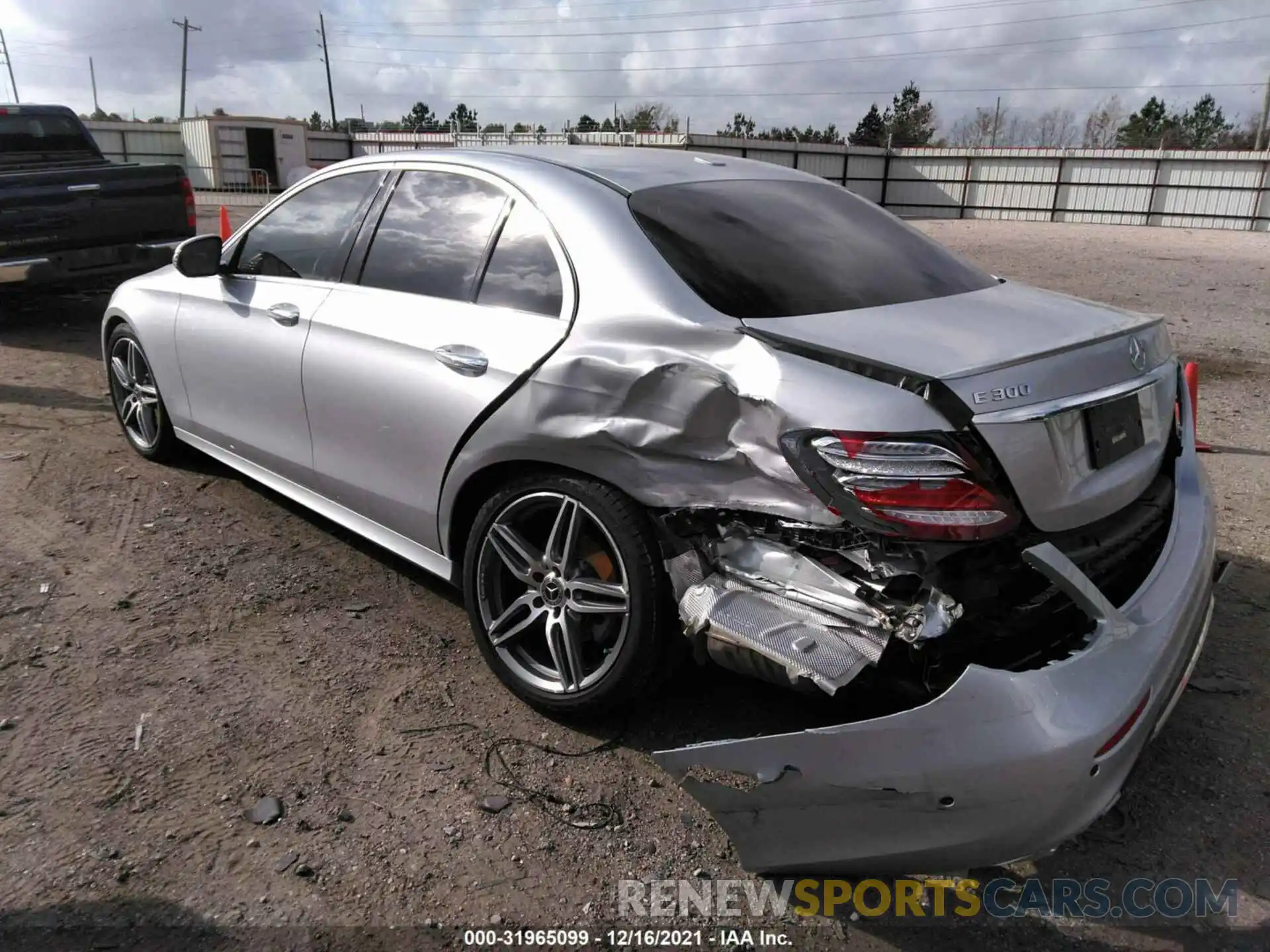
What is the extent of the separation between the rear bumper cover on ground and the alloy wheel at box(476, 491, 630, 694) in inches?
24.5

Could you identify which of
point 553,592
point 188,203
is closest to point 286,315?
point 553,592

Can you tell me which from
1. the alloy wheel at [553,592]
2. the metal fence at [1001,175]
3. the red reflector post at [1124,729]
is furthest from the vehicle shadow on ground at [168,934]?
the metal fence at [1001,175]

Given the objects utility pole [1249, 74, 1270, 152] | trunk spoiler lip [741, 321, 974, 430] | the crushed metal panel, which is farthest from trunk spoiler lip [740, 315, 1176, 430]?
utility pole [1249, 74, 1270, 152]

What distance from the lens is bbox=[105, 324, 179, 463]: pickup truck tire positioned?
509 cm

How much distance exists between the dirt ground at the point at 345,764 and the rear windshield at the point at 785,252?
1.37 metres

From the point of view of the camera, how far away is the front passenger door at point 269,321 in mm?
3775

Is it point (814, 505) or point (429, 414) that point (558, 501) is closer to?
point (429, 414)

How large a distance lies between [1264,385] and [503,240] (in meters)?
6.97

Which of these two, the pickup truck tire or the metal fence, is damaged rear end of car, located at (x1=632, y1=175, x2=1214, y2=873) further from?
the metal fence

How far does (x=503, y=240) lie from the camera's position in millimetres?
3154

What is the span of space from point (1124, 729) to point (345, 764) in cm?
215

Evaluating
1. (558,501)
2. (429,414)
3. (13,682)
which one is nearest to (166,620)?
(13,682)

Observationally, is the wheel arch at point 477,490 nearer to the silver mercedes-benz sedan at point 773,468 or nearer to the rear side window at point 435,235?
the silver mercedes-benz sedan at point 773,468

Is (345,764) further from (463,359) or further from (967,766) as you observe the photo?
(967,766)
